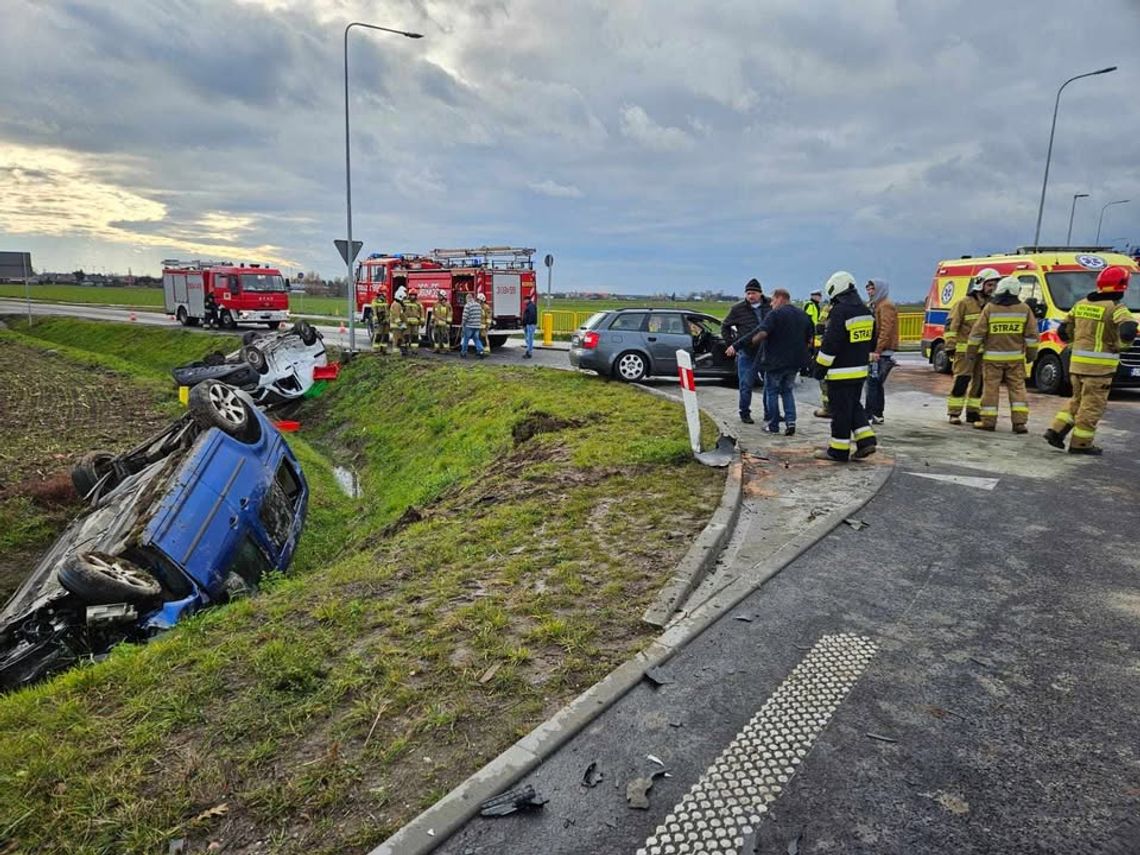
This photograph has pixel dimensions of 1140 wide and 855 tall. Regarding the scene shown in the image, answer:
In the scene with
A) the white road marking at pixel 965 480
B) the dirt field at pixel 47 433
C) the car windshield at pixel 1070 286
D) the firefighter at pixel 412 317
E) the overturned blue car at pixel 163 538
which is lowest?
the dirt field at pixel 47 433

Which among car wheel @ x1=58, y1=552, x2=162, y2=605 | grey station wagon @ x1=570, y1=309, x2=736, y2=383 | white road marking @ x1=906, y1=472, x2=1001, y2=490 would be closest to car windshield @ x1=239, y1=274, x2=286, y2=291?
grey station wagon @ x1=570, y1=309, x2=736, y2=383

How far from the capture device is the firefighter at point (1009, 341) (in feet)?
28.3

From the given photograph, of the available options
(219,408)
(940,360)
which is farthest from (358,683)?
(940,360)

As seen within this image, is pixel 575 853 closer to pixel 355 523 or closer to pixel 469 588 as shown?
pixel 469 588

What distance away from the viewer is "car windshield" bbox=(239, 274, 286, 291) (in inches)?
1121

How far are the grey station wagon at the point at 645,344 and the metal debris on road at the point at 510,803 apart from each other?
10924 millimetres

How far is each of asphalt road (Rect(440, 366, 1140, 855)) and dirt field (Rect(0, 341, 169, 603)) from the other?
22.4 ft

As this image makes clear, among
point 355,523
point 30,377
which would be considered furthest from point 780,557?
point 30,377

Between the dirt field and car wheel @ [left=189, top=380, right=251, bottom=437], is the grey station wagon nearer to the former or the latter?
car wheel @ [left=189, top=380, right=251, bottom=437]

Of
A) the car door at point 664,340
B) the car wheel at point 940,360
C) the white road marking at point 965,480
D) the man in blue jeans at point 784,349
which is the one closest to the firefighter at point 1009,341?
the man in blue jeans at point 784,349

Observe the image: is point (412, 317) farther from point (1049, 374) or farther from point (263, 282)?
point (1049, 374)

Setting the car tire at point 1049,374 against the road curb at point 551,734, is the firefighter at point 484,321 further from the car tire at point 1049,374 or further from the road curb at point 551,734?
the road curb at point 551,734

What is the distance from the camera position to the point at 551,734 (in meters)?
2.73

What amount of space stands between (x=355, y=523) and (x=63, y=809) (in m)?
6.62
